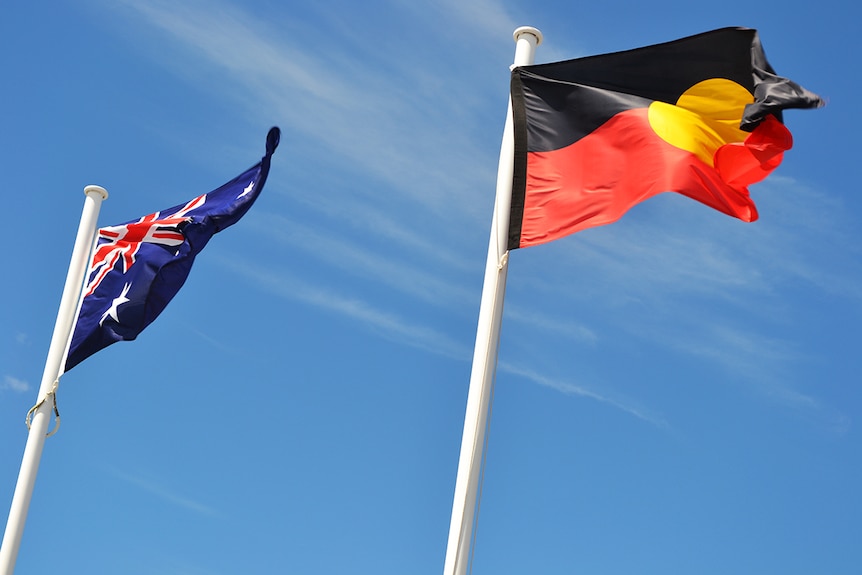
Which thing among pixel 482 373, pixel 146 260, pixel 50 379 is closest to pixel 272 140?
pixel 146 260

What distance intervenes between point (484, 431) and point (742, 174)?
14.5 ft

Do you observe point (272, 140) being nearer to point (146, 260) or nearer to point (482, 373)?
point (146, 260)

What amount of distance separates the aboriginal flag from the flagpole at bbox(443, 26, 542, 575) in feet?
0.48

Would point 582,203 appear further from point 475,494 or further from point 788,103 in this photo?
point 475,494

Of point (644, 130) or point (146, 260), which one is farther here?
point (146, 260)

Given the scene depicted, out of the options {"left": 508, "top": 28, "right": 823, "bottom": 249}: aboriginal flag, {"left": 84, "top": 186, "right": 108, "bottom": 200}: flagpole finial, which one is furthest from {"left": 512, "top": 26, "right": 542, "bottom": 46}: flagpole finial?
{"left": 84, "top": 186, "right": 108, "bottom": 200}: flagpole finial

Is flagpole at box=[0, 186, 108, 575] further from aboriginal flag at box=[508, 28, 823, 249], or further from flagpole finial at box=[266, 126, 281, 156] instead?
aboriginal flag at box=[508, 28, 823, 249]

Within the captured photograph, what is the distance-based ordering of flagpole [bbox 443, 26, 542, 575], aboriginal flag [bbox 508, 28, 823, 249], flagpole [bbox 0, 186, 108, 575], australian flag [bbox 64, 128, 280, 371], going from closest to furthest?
flagpole [bbox 443, 26, 542, 575] < aboriginal flag [bbox 508, 28, 823, 249] < flagpole [bbox 0, 186, 108, 575] < australian flag [bbox 64, 128, 280, 371]

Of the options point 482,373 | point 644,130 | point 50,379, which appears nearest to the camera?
point 482,373

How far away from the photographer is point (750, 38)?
1502 centimetres

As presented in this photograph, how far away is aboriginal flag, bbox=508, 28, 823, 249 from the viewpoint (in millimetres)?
13930

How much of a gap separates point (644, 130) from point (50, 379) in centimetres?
962

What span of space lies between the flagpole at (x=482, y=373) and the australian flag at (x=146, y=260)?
548 cm

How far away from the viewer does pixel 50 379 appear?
18328mm
